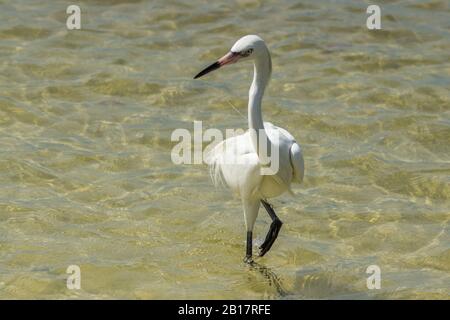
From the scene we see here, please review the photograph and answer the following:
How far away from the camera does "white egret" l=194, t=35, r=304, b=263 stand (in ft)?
20.2

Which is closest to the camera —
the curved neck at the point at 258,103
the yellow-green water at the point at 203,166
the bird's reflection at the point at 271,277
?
the curved neck at the point at 258,103

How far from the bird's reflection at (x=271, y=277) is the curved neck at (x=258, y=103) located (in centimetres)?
99

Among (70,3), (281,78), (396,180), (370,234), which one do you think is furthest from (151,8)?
(370,234)

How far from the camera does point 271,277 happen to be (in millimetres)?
6633

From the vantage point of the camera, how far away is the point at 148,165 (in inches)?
332

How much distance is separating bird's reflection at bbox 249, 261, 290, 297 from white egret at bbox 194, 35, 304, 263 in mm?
87

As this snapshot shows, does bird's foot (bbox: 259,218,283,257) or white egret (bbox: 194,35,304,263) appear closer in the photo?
white egret (bbox: 194,35,304,263)

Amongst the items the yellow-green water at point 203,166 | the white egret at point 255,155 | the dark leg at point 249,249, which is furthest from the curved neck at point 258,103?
the yellow-green water at point 203,166

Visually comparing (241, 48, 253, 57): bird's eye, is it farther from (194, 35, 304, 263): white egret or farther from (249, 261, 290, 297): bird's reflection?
(249, 261, 290, 297): bird's reflection

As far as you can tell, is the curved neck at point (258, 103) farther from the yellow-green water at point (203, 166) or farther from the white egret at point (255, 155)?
the yellow-green water at point (203, 166)

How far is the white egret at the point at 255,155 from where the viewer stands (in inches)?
242

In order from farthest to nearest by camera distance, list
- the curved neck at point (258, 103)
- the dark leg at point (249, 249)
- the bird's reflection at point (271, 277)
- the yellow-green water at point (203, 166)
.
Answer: the dark leg at point (249, 249), the yellow-green water at point (203, 166), the bird's reflection at point (271, 277), the curved neck at point (258, 103)

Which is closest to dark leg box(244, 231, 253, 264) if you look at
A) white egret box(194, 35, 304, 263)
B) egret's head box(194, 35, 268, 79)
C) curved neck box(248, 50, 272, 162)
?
white egret box(194, 35, 304, 263)
